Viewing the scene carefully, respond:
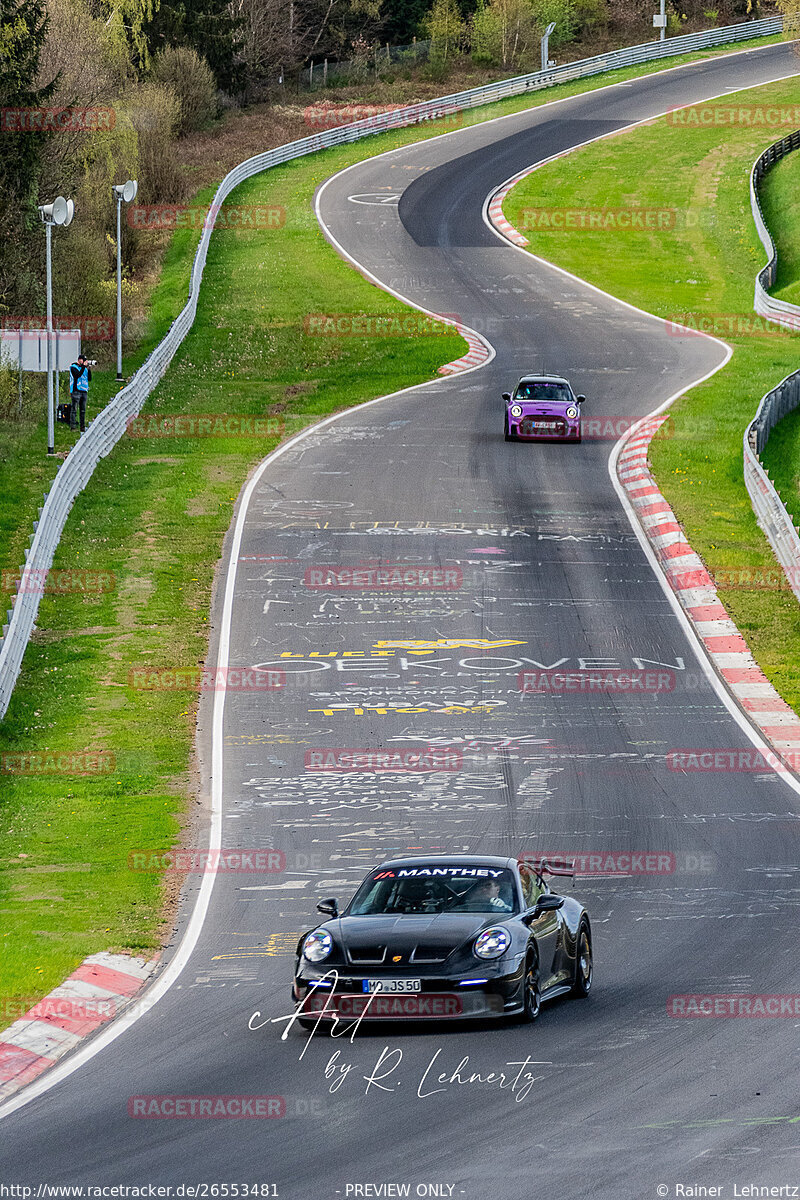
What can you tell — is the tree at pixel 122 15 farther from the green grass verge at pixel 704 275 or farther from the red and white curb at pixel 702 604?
the red and white curb at pixel 702 604

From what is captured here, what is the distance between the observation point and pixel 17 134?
137ft

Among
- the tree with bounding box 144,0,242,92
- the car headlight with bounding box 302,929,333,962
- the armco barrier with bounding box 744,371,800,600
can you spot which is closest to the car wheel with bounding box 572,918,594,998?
the car headlight with bounding box 302,929,333,962

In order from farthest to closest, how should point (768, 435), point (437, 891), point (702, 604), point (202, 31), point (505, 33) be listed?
point (505, 33) → point (202, 31) → point (768, 435) → point (702, 604) → point (437, 891)

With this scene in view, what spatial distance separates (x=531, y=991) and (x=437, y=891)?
1215 mm

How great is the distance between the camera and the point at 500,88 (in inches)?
3533

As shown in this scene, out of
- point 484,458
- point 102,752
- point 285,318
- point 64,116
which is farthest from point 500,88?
point 102,752

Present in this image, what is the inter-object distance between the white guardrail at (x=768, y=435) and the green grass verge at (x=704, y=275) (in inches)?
13.7

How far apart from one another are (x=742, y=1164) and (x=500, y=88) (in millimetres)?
87035

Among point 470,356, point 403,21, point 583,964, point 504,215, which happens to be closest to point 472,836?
point 583,964

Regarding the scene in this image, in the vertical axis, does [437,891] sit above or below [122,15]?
below

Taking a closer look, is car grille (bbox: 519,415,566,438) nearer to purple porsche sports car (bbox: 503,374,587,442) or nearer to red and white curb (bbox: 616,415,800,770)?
purple porsche sports car (bbox: 503,374,587,442)

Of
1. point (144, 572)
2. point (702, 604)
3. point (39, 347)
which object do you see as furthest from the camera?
point (39, 347)

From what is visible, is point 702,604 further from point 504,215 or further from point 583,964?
point 504,215

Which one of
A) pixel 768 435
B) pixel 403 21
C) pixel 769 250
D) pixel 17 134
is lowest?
pixel 768 435
